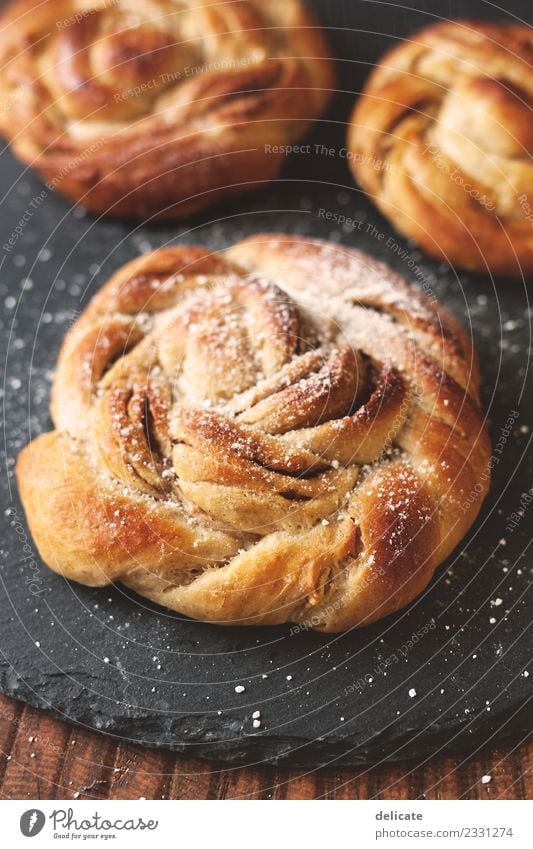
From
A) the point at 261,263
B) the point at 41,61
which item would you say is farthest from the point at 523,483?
the point at 41,61

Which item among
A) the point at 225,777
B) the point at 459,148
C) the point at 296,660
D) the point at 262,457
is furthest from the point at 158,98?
the point at 225,777

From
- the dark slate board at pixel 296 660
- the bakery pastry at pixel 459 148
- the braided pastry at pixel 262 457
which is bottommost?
the dark slate board at pixel 296 660

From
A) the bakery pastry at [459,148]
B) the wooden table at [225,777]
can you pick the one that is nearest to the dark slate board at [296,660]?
the wooden table at [225,777]

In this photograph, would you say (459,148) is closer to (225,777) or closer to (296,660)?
(296,660)

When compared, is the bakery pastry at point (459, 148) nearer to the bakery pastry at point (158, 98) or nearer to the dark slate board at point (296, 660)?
the bakery pastry at point (158, 98)

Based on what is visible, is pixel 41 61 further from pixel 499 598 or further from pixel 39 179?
pixel 499 598

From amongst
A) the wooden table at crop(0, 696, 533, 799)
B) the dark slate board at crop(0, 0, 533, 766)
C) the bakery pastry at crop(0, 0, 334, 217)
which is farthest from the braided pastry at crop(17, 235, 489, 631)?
the bakery pastry at crop(0, 0, 334, 217)
